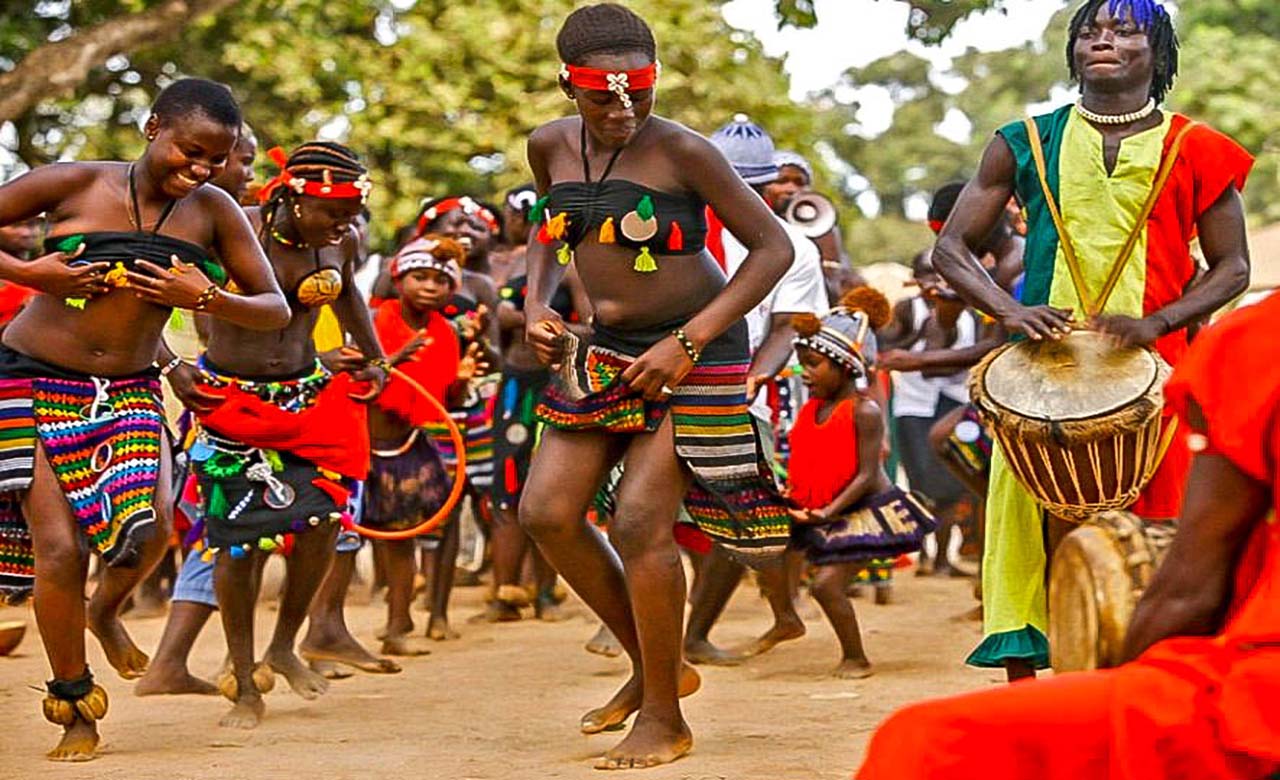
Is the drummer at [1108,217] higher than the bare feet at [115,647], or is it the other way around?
the drummer at [1108,217]

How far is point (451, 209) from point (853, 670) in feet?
11.6

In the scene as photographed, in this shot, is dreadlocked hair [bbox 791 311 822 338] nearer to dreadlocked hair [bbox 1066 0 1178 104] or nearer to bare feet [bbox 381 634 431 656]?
bare feet [bbox 381 634 431 656]

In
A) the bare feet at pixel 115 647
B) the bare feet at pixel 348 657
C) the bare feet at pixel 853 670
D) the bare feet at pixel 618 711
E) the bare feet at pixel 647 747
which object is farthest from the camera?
the bare feet at pixel 348 657

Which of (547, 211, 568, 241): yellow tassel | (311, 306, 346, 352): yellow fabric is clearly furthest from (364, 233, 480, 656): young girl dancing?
(547, 211, 568, 241): yellow tassel

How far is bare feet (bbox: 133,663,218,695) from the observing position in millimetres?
7059

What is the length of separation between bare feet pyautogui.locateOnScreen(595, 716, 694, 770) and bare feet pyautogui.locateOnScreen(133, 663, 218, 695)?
219 cm

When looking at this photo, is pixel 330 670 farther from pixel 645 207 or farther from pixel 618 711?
pixel 645 207

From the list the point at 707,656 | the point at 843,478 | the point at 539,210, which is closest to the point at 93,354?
the point at 539,210

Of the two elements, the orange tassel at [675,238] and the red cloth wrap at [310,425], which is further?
the red cloth wrap at [310,425]

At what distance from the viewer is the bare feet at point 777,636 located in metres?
8.08

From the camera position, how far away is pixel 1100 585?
2.93 metres

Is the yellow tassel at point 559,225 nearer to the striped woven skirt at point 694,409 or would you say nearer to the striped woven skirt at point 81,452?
the striped woven skirt at point 694,409

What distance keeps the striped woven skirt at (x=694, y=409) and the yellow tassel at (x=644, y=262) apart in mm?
176

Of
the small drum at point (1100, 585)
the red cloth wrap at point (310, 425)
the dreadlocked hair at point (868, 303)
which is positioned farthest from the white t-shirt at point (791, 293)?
the small drum at point (1100, 585)
